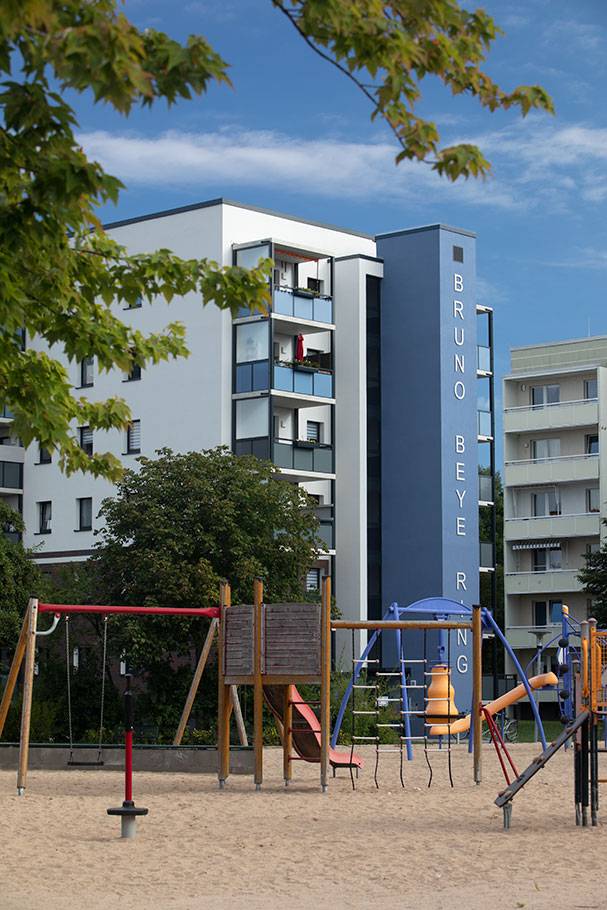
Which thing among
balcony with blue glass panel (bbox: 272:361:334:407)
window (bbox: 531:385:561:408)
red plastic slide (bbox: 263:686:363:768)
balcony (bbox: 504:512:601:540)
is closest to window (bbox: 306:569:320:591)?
balcony with blue glass panel (bbox: 272:361:334:407)

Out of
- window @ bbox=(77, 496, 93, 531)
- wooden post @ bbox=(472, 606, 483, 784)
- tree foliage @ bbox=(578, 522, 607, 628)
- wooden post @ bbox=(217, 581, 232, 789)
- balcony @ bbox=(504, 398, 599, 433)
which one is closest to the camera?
wooden post @ bbox=(217, 581, 232, 789)

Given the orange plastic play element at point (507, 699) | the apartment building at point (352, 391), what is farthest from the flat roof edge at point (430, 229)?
the orange plastic play element at point (507, 699)

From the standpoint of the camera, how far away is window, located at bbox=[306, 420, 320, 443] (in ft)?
200

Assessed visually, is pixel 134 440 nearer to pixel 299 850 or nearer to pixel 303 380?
pixel 303 380

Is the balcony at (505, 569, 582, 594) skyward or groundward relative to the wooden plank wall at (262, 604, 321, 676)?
skyward

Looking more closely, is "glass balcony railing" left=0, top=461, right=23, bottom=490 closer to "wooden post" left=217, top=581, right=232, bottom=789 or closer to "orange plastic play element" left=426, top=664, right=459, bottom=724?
"orange plastic play element" left=426, top=664, right=459, bottom=724

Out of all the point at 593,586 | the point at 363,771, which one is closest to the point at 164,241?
the point at 593,586

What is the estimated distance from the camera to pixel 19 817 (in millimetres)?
19516

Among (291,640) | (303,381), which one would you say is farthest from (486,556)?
(291,640)

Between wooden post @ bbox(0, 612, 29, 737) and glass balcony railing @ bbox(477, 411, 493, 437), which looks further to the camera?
glass balcony railing @ bbox(477, 411, 493, 437)

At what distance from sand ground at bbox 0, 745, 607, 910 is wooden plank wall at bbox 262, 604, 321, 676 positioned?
1759 millimetres

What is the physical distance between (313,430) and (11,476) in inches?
488

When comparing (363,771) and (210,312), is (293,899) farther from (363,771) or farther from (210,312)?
(210,312)

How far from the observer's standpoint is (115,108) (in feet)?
26.7
